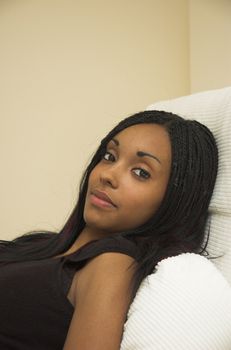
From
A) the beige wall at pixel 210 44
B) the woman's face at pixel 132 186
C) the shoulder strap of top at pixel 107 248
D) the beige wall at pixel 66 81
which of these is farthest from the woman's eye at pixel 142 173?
the beige wall at pixel 66 81

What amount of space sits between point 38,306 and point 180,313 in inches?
10.4

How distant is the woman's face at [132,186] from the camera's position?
0.92 m

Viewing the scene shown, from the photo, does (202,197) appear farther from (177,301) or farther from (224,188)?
(177,301)

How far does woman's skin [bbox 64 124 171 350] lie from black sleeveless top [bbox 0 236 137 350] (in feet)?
0.08

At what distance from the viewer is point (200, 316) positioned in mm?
702

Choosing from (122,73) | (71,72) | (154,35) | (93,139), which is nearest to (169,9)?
(154,35)

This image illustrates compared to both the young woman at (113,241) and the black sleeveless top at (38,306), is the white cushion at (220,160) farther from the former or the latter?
the black sleeveless top at (38,306)

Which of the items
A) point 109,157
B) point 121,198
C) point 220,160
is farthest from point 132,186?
point 220,160

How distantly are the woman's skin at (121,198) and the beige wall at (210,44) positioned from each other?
637mm

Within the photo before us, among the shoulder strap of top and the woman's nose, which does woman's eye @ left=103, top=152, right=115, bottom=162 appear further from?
the shoulder strap of top

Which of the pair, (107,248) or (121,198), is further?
(121,198)

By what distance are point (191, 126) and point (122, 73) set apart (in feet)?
2.59

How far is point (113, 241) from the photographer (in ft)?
2.73

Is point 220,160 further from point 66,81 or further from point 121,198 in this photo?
point 66,81
